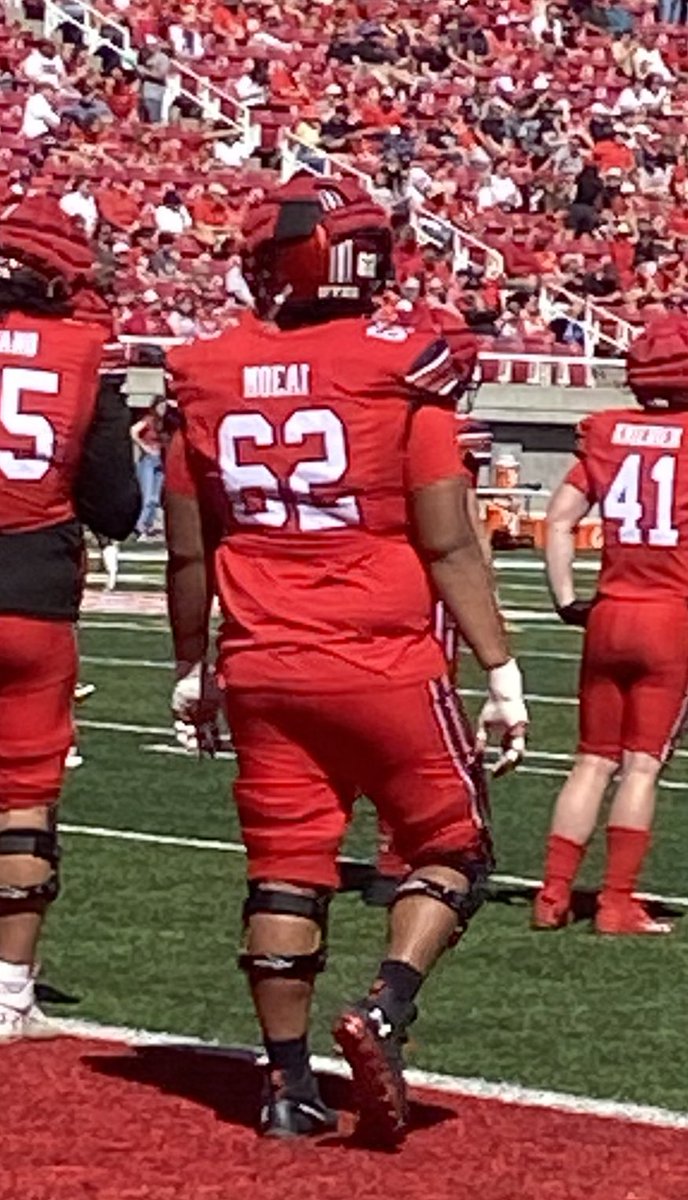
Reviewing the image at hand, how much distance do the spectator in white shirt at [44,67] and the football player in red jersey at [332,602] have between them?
23.1 m

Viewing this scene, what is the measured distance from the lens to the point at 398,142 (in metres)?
30.3

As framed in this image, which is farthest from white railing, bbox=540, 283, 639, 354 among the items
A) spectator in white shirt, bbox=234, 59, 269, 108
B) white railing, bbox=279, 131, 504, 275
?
spectator in white shirt, bbox=234, 59, 269, 108

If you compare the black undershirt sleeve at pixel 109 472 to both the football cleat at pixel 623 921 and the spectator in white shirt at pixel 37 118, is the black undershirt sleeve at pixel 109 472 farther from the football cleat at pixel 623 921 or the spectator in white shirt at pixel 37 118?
the spectator in white shirt at pixel 37 118

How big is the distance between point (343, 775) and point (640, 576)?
2951 mm

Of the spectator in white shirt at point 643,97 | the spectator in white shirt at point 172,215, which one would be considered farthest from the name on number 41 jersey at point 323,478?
the spectator in white shirt at point 643,97

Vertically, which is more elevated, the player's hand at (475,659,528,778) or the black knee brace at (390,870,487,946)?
the player's hand at (475,659,528,778)

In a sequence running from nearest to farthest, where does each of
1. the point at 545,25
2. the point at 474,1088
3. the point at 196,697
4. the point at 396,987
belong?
the point at 396,987
the point at 196,697
the point at 474,1088
the point at 545,25

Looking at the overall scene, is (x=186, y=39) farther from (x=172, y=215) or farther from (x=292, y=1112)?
(x=292, y=1112)

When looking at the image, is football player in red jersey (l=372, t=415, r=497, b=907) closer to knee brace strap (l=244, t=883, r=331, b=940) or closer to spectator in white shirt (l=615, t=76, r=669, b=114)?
knee brace strap (l=244, t=883, r=331, b=940)

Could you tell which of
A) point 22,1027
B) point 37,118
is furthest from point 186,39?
point 22,1027

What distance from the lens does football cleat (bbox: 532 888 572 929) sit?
874 cm

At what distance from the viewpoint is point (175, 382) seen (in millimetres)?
5977

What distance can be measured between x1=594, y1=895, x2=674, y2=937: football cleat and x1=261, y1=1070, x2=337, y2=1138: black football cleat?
2842 millimetres

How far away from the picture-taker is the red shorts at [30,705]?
6762mm
